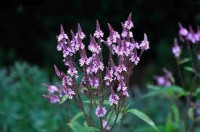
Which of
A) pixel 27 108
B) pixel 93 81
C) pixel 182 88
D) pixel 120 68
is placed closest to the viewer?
pixel 120 68

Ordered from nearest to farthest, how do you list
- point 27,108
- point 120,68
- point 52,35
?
point 120,68 → point 27,108 → point 52,35

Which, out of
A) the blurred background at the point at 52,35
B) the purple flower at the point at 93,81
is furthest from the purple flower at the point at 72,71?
the blurred background at the point at 52,35

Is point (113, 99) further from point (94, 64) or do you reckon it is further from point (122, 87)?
point (94, 64)

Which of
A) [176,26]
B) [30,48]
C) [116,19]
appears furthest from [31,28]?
[176,26]

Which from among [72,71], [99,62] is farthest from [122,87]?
[72,71]

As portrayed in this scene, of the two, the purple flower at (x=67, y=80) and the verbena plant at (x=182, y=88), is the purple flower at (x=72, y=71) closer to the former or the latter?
the purple flower at (x=67, y=80)

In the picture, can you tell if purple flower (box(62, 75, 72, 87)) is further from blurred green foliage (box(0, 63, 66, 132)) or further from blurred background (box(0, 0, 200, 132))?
blurred background (box(0, 0, 200, 132))

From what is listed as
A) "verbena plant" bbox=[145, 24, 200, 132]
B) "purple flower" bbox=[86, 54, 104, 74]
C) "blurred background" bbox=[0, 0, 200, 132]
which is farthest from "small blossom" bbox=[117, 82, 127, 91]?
"blurred background" bbox=[0, 0, 200, 132]

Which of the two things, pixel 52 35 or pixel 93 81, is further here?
pixel 52 35

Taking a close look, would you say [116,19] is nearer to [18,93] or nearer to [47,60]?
[47,60]
